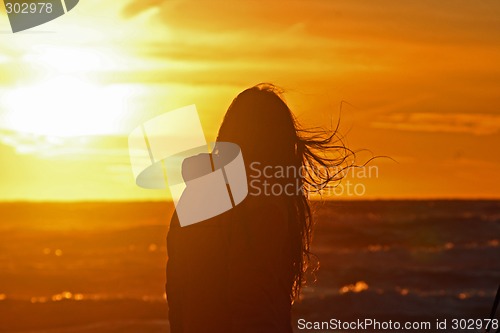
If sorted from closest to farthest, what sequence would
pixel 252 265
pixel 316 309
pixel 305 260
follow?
1. pixel 252 265
2. pixel 305 260
3. pixel 316 309

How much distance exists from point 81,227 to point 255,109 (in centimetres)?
3813

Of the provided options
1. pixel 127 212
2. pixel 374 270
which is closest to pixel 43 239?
pixel 374 270

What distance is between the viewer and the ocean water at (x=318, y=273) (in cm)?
1595

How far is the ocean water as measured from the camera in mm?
15945

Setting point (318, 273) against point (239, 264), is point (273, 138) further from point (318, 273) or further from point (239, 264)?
point (318, 273)

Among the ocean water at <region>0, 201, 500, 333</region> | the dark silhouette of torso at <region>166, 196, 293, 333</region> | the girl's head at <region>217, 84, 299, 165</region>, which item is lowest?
the ocean water at <region>0, 201, 500, 333</region>

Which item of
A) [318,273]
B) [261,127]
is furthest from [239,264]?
[318,273]

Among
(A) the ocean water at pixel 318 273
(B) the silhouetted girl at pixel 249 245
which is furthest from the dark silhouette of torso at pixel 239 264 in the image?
(A) the ocean water at pixel 318 273

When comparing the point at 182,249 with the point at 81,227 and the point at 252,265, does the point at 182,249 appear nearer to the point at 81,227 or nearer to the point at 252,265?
the point at 252,265

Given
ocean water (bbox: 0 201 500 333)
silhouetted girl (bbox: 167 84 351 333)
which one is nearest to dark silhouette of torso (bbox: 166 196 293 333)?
silhouetted girl (bbox: 167 84 351 333)

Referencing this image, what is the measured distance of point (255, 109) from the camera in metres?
4.32

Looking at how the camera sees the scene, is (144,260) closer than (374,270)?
No

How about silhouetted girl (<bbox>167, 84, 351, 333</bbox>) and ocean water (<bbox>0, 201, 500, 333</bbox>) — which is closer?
silhouetted girl (<bbox>167, 84, 351, 333</bbox>)

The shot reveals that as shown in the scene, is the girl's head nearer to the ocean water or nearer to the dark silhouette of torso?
the dark silhouette of torso
